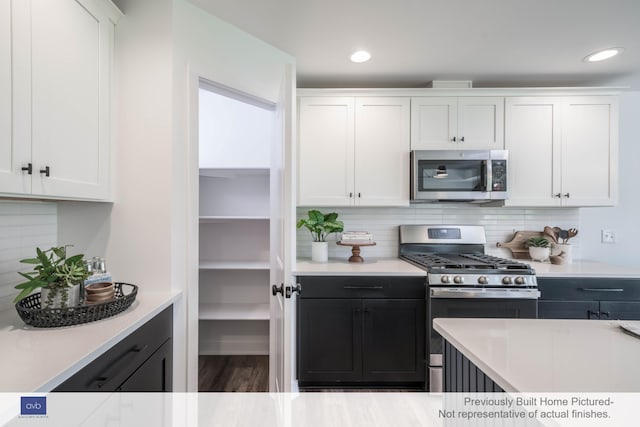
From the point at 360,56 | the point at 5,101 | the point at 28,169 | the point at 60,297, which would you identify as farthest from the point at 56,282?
the point at 360,56

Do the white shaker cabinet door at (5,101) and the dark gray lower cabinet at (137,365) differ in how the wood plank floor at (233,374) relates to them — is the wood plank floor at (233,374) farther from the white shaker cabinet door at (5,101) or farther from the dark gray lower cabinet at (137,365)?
the white shaker cabinet door at (5,101)

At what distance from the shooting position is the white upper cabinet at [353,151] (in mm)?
2475

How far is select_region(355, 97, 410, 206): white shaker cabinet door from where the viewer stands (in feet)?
8.13

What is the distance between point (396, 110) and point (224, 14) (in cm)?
141

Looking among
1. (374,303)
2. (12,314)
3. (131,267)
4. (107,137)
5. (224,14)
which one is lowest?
(374,303)

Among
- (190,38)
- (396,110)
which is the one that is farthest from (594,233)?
(190,38)

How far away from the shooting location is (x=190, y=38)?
1652mm

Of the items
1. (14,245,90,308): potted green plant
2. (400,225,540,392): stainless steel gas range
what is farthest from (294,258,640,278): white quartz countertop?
(14,245,90,308): potted green plant

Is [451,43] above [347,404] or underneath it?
above

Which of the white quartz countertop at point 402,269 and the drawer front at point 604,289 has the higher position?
the white quartz countertop at point 402,269

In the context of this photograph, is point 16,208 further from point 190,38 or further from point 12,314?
point 190,38

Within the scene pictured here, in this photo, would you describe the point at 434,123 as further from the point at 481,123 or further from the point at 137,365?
the point at 137,365

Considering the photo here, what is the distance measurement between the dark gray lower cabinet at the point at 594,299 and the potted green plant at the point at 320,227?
1.55 m

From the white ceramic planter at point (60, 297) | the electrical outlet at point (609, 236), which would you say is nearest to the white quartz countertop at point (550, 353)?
the white ceramic planter at point (60, 297)
